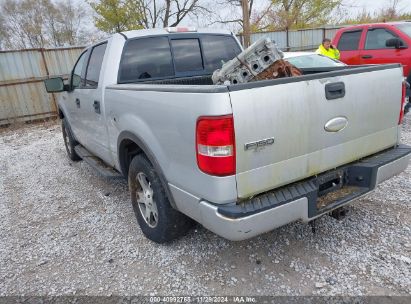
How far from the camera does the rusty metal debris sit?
266 cm

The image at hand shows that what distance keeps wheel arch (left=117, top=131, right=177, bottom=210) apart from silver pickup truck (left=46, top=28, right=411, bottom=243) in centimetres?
1

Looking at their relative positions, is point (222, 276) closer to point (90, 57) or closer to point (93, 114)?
point (93, 114)

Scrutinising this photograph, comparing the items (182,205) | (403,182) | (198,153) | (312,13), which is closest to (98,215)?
(182,205)

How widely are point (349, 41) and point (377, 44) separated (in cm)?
82

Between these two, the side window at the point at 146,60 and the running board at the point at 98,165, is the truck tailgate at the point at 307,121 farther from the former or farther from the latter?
the running board at the point at 98,165

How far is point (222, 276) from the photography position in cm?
256

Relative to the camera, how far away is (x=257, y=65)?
8.88 ft

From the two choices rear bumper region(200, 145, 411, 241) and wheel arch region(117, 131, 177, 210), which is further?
wheel arch region(117, 131, 177, 210)

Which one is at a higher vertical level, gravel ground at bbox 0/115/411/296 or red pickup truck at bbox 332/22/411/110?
red pickup truck at bbox 332/22/411/110

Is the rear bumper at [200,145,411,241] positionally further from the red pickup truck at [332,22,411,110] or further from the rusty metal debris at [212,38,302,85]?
the red pickup truck at [332,22,411,110]

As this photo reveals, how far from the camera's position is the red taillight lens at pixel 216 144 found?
6.18ft

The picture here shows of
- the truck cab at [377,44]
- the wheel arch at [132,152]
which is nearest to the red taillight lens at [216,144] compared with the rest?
the wheel arch at [132,152]

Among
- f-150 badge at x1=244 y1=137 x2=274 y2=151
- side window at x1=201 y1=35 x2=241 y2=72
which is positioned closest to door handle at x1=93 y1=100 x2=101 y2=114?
side window at x1=201 y1=35 x2=241 y2=72

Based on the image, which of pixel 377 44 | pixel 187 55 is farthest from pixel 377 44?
pixel 187 55
